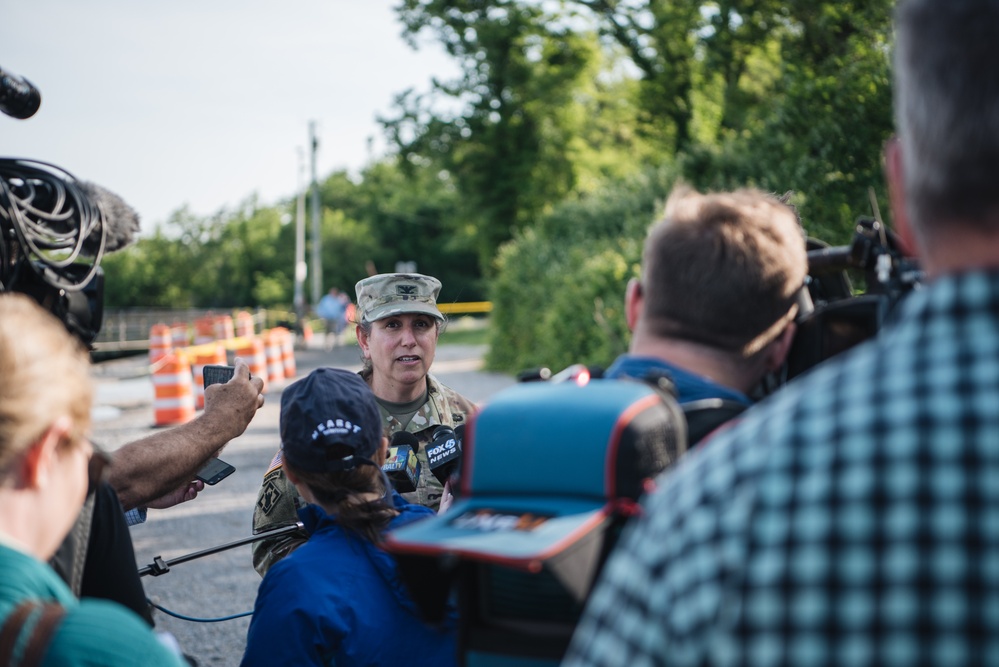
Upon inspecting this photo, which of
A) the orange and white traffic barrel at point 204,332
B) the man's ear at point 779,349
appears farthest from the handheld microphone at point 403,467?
the orange and white traffic barrel at point 204,332

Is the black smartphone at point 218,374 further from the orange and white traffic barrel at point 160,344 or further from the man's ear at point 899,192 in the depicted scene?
the orange and white traffic barrel at point 160,344

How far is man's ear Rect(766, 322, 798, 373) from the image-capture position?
1801 mm

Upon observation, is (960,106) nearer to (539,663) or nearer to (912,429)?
(912,429)

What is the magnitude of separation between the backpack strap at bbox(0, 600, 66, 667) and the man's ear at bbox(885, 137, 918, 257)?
115 centimetres

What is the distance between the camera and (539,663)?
1407 mm

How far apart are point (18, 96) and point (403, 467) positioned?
167 centimetres

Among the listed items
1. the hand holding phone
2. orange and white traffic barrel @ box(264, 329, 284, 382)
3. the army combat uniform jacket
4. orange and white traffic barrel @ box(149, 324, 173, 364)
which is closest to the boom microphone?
the hand holding phone

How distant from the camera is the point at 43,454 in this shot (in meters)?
1.42

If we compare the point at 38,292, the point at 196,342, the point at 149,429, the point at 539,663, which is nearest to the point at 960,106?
the point at 539,663

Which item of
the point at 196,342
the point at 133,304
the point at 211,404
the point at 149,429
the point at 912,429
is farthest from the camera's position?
the point at 133,304

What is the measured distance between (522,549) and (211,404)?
198cm

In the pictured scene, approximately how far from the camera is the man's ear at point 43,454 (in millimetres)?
1407

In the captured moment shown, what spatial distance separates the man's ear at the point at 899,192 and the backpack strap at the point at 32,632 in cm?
115

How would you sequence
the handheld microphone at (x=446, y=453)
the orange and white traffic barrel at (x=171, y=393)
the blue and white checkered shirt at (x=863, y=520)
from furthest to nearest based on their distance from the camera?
1. the orange and white traffic barrel at (x=171, y=393)
2. the handheld microphone at (x=446, y=453)
3. the blue and white checkered shirt at (x=863, y=520)
